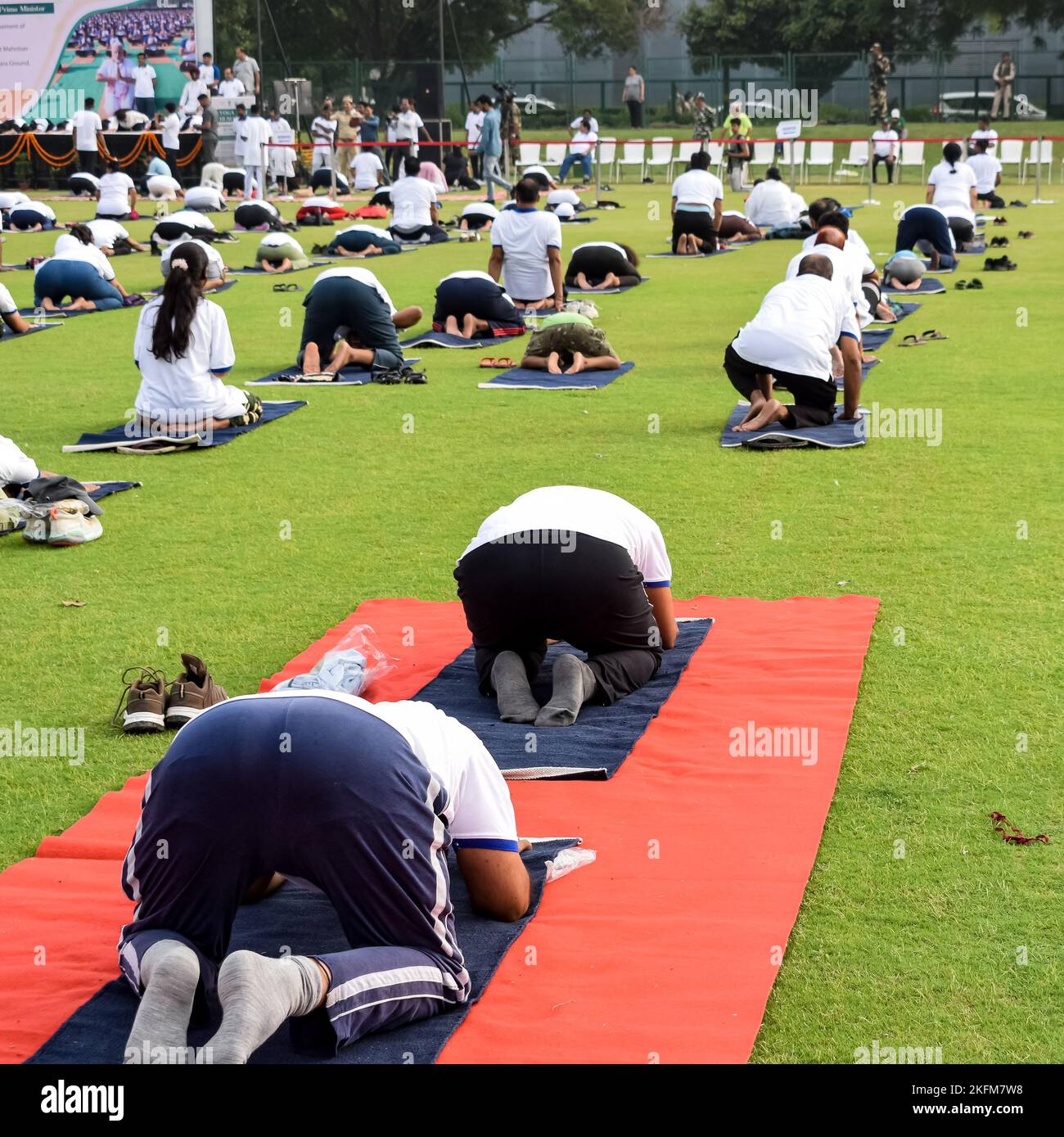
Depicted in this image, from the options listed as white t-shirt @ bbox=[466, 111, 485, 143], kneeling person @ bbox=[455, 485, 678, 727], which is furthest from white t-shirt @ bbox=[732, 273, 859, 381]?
white t-shirt @ bbox=[466, 111, 485, 143]

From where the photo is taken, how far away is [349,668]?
5.63m

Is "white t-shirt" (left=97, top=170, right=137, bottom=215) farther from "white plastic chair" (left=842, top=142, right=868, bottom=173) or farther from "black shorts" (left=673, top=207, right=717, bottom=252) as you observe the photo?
"white plastic chair" (left=842, top=142, right=868, bottom=173)

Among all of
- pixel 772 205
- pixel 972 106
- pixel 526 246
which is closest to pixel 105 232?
pixel 526 246

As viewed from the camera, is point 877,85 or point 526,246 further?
point 877,85

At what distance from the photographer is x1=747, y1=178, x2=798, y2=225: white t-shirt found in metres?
22.8

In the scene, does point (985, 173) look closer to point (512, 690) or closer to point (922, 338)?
point (922, 338)

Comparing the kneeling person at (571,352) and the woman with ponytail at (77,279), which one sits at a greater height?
the woman with ponytail at (77,279)

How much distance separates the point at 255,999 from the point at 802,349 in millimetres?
7141

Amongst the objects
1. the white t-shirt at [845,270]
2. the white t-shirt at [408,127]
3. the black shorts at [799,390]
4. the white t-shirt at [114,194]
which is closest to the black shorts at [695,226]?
the white t-shirt at [845,270]

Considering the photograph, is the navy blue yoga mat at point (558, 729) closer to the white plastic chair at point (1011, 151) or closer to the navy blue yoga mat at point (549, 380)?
the navy blue yoga mat at point (549, 380)

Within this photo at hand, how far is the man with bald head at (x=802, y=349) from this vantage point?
9602mm

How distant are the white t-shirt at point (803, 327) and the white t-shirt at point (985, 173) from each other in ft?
55.2

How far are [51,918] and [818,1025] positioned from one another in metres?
1.94
